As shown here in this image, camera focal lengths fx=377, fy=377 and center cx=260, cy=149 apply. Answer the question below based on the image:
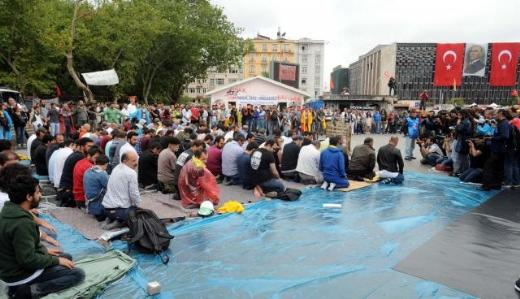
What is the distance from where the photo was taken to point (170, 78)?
3662cm

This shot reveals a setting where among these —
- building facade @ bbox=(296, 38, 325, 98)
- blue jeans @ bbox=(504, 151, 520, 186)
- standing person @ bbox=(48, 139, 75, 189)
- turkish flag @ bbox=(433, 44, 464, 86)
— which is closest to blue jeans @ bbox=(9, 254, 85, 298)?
standing person @ bbox=(48, 139, 75, 189)

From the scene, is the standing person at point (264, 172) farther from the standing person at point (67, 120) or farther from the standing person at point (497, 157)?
the standing person at point (67, 120)

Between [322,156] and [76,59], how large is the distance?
87.0ft

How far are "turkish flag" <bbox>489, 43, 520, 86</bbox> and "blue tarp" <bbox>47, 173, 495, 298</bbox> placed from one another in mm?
53168

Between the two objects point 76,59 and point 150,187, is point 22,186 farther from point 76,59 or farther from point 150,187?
point 76,59

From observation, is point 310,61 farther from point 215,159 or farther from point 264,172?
point 264,172

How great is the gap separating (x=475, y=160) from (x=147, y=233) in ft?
27.4

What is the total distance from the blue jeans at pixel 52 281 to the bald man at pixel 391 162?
749 cm

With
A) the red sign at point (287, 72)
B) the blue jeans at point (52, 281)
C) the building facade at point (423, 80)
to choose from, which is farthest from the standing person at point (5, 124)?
the building facade at point (423, 80)

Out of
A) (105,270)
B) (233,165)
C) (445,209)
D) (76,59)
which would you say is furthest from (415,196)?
(76,59)

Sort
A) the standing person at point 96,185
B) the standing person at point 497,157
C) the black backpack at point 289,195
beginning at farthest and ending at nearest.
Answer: the standing person at point 497,157
the black backpack at point 289,195
the standing person at point 96,185

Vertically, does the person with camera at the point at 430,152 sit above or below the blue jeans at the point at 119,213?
above

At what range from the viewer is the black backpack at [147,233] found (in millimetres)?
4848

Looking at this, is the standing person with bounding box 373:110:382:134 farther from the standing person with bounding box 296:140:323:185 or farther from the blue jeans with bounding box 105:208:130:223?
the blue jeans with bounding box 105:208:130:223
